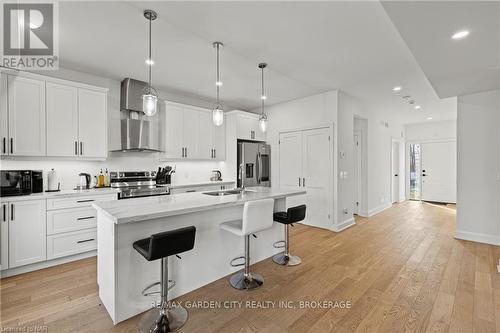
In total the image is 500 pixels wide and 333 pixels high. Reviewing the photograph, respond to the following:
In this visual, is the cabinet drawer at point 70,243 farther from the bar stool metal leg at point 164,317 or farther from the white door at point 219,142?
the white door at point 219,142

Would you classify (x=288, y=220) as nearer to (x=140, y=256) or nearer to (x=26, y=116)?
(x=140, y=256)

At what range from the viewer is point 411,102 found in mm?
5328

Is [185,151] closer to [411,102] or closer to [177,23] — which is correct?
[177,23]

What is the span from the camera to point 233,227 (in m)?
2.46

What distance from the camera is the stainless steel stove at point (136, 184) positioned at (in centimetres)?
373

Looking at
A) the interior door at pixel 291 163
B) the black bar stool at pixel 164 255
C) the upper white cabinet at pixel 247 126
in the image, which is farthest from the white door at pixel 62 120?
the interior door at pixel 291 163

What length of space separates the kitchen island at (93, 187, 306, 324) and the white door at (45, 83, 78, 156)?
5.60 ft

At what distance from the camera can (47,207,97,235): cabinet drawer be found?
3.00 meters

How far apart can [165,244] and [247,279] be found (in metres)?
1.22

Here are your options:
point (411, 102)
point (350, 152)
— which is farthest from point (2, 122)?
point (411, 102)

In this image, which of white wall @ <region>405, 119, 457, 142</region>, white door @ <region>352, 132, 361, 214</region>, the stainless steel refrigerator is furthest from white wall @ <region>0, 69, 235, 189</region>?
white wall @ <region>405, 119, 457, 142</region>

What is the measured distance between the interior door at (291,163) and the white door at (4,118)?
15.0 ft

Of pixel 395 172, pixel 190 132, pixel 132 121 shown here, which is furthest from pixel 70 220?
pixel 395 172

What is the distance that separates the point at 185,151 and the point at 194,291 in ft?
9.34
